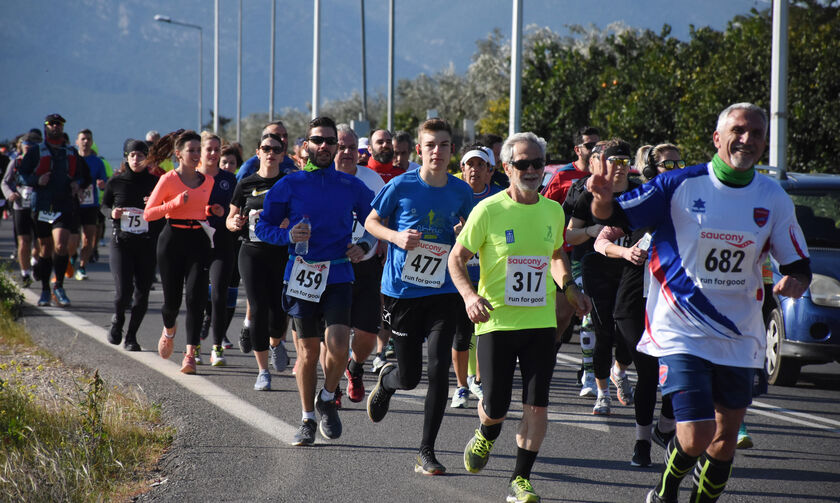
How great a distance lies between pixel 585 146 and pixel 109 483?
→ 480 cm

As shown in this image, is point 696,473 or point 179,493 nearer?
point 696,473

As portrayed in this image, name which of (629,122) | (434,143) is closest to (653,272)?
(434,143)

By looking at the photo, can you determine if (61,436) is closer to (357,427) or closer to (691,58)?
(357,427)

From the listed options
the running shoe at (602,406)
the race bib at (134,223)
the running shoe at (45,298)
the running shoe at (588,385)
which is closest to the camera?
the running shoe at (602,406)

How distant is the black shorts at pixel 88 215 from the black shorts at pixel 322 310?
381 inches

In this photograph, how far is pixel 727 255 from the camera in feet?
15.9

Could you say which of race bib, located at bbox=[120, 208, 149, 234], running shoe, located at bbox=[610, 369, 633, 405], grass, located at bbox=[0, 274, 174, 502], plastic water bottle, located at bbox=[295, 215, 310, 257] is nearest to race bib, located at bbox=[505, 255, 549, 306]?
plastic water bottle, located at bbox=[295, 215, 310, 257]

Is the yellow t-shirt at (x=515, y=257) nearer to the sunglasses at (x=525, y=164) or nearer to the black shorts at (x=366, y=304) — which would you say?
the sunglasses at (x=525, y=164)

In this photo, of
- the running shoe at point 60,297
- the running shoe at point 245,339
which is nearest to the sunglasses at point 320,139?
the running shoe at point 245,339

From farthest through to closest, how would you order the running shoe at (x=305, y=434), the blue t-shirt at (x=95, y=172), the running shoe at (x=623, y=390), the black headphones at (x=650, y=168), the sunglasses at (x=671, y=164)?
the blue t-shirt at (x=95, y=172) < the running shoe at (x=623, y=390) < the black headphones at (x=650, y=168) < the sunglasses at (x=671, y=164) < the running shoe at (x=305, y=434)

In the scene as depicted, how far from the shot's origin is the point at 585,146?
869cm

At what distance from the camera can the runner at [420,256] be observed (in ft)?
21.2

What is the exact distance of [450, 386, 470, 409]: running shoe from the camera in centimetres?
819

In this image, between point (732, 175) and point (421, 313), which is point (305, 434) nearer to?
point (421, 313)
